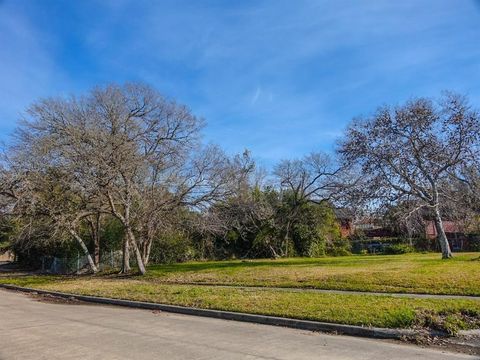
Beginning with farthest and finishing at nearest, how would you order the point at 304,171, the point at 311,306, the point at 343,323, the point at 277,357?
the point at 304,171 < the point at 311,306 < the point at 343,323 < the point at 277,357

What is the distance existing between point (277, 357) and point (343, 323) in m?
2.75

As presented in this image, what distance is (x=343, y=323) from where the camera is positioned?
380 inches

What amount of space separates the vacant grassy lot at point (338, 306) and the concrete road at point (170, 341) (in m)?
0.88

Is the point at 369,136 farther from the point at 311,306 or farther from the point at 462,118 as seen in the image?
the point at 311,306

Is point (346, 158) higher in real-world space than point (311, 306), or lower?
higher

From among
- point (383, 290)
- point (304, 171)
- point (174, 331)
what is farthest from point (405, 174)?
point (174, 331)

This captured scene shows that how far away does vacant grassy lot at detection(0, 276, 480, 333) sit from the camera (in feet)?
30.8

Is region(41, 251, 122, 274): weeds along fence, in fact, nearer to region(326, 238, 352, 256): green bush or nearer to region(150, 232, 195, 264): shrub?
region(150, 232, 195, 264): shrub

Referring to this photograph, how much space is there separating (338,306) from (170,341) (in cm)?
437

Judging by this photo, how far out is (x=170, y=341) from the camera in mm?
8805

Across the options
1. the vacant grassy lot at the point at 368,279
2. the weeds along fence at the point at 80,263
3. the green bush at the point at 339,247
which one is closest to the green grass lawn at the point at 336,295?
the vacant grassy lot at the point at 368,279

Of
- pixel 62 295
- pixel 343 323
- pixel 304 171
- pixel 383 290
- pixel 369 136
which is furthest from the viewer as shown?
pixel 304 171

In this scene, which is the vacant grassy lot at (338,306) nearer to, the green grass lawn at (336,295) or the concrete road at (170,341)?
the green grass lawn at (336,295)

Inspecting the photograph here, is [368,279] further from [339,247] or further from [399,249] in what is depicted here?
[339,247]
